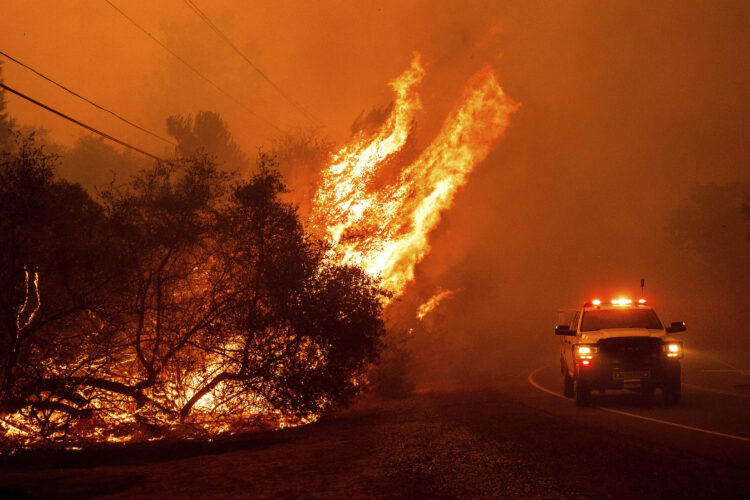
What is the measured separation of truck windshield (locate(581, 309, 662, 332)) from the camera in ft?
55.8

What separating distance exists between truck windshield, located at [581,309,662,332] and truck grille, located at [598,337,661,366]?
1019mm

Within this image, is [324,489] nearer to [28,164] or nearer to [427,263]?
[28,164]

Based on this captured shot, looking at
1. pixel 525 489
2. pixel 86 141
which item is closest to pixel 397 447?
pixel 525 489

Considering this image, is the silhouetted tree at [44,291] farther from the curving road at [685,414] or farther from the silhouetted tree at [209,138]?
the silhouetted tree at [209,138]

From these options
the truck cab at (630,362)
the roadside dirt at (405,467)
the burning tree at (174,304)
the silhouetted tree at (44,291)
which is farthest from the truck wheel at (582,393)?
the silhouetted tree at (44,291)

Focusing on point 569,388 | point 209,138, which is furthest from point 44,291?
point 209,138

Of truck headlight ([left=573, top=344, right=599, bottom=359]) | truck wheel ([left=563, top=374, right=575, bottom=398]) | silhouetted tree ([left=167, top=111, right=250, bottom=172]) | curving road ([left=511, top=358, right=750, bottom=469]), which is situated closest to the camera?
curving road ([left=511, top=358, right=750, bottom=469])

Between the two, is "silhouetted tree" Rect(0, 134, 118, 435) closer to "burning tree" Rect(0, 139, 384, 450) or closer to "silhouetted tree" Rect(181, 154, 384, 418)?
"burning tree" Rect(0, 139, 384, 450)

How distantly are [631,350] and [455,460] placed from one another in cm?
767

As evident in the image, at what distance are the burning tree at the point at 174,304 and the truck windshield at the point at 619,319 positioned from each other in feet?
18.0

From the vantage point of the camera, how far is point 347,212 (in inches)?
762

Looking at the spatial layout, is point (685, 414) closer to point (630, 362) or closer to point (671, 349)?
point (630, 362)

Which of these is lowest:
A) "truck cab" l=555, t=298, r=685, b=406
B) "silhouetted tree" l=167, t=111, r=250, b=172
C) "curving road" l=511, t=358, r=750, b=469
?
"curving road" l=511, t=358, r=750, b=469

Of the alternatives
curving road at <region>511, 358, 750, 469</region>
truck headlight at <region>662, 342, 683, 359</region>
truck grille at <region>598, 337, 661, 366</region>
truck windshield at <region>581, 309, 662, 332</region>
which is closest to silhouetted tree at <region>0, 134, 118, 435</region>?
curving road at <region>511, 358, 750, 469</region>
